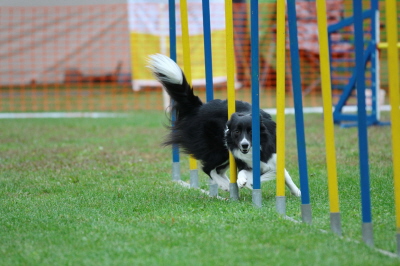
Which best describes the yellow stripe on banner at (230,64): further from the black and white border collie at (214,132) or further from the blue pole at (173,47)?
the blue pole at (173,47)

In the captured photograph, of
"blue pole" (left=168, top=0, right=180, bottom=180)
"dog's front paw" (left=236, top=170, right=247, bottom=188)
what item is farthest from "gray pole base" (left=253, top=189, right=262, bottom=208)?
"blue pole" (left=168, top=0, right=180, bottom=180)

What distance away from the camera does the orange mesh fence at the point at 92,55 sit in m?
17.1

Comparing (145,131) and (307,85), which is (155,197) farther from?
(307,85)

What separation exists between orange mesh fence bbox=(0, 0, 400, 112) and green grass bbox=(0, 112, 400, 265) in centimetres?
948

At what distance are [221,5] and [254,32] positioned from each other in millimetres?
11697

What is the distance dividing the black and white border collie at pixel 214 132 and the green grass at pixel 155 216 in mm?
240

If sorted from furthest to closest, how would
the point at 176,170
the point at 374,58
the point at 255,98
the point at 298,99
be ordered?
1. the point at 374,58
2. the point at 176,170
3. the point at 255,98
4. the point at 298,99

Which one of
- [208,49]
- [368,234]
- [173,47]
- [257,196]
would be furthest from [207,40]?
[368,234]

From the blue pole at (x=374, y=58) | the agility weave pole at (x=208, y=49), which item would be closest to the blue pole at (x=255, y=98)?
the agility weave pole at (x=208, y=49)

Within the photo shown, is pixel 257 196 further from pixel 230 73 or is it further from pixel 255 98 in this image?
pixel 230 73

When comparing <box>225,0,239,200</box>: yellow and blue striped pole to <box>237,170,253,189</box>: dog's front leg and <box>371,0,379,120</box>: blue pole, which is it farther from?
<box>371,0,379,120</box>: blue pole

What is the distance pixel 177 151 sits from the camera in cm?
564

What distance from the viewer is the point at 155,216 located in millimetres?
4055

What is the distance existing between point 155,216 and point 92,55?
47.9ft
